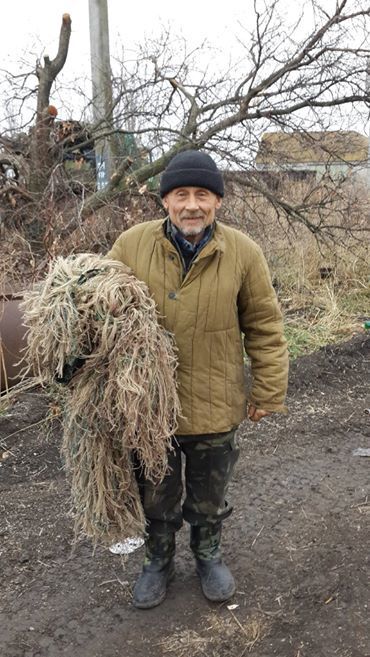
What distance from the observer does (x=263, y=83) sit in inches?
264

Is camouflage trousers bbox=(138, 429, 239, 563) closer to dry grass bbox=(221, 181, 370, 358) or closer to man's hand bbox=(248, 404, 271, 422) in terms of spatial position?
man's hand bbox=(248, 404, 271, 422)

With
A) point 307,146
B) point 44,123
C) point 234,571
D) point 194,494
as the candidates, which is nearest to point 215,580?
point 234,571

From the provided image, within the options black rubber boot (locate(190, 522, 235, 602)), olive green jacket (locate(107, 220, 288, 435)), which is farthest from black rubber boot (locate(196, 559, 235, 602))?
olive green jacket (locate(107, 220, 288, 435))

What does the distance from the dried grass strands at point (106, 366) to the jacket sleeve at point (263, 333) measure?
39cm

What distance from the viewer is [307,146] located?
7320mm

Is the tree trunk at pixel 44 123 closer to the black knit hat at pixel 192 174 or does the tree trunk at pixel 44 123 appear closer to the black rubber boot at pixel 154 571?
the black knit hat at pixel 192 174

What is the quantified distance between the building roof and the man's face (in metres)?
4.87

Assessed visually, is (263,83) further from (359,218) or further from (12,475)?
(12,475)

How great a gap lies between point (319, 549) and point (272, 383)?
3.65ft

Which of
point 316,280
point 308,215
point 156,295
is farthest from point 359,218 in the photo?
point 156,295

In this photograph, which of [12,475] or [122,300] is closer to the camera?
[122,300]

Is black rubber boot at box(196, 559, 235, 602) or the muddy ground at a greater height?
black rubber boot at box(196, 559, 235, 602)

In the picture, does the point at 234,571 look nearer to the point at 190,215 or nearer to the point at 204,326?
the point at 204,326

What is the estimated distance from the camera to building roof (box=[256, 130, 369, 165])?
284 inches
